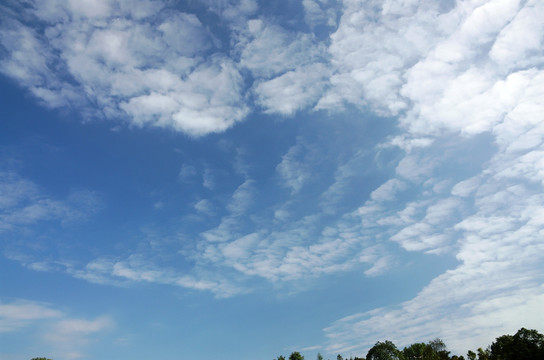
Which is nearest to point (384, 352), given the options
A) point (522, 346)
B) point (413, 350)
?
point (413, 350)

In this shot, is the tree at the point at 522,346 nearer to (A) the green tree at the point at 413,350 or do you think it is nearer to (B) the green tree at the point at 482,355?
(B) the green tree at the point at 482,355

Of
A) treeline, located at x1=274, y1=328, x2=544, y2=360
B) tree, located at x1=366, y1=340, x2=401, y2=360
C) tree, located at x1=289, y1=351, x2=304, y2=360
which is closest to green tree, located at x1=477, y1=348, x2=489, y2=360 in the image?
treeline, located at x1=274, y1=328, x2=544, y2=360

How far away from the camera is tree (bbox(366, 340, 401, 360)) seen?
396 feet

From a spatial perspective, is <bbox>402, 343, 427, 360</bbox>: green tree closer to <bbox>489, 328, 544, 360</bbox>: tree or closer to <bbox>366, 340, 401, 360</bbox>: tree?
<bbox>366, 340, 401, 360</bbox>: tree

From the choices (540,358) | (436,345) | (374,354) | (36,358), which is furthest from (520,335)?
(36,358)

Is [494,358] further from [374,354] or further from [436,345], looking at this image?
[436,345]

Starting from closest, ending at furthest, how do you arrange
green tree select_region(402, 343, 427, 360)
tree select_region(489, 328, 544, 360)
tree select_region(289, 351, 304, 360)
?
1. tree select_region(489, 328, 544, 360)
2. tree select_region(289, 351, 304, 360)
3. green tree select_region(402, 343, 427, 360)

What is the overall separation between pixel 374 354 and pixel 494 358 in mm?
39519

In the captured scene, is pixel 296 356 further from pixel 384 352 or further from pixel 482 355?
pixel 482 355

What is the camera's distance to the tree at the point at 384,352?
120562 millimetres

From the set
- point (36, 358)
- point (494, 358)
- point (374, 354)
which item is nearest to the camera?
point (494, 358)

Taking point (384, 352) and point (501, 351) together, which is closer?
point (501, 351)

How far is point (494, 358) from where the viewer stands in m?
99.0

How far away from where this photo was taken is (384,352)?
122 meters
